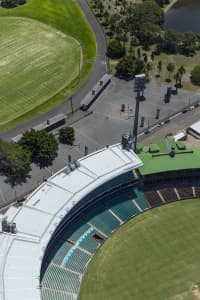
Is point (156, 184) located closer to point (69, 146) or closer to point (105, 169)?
point (105, 169)

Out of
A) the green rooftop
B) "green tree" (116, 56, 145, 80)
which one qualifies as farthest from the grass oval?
the green rooftop

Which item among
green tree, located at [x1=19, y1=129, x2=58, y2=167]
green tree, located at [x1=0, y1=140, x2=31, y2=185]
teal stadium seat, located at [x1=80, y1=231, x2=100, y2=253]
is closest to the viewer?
teal stadium seat, located at [x1=80, y1=231, x2=100, y2=253]

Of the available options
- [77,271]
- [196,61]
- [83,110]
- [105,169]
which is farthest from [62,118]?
[196,61]

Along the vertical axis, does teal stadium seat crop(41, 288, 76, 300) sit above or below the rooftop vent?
below

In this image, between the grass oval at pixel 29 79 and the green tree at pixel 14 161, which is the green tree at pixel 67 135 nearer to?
the green tree at pixel 14 161

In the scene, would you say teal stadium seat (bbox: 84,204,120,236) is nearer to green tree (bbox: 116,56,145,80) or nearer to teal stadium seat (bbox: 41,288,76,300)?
teal stadium seat (bbox: 41,288,76,300)

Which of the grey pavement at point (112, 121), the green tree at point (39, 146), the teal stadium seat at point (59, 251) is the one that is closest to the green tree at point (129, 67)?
the grey pavement at point (112, 121)
